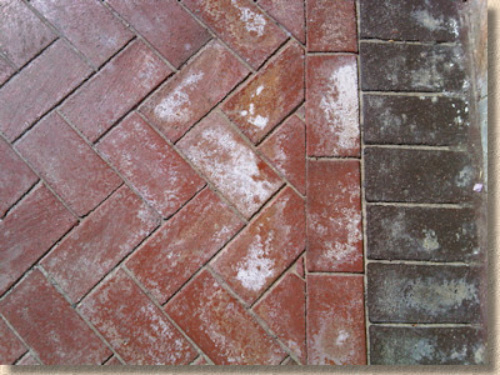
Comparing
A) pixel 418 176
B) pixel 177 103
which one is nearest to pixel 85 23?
pixel 177 103

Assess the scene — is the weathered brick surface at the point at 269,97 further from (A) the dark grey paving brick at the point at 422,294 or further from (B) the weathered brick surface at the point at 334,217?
(A) the dark grey paving brick at the point at 422,294

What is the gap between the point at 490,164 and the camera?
44.2 inches

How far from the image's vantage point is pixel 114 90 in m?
1.17

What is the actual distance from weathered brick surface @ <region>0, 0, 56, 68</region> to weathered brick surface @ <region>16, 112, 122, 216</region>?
23cm

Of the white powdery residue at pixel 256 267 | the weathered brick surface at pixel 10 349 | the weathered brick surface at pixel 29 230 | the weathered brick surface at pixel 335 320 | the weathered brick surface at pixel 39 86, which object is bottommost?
the weathered brick surface at pixel 335 320

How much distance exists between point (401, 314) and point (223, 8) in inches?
45.8

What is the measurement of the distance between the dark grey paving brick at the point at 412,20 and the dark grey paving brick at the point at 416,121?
0.72 ft

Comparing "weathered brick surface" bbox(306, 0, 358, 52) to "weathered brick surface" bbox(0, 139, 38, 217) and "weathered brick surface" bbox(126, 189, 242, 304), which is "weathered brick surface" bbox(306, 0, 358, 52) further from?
"weathered brick surface" bbox(0, 139, 38, 217)

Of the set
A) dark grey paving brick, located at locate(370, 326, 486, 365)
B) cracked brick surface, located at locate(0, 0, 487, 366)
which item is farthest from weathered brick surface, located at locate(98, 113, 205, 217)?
dark grey paving brick, located at locate(370, 326, 486, 365)

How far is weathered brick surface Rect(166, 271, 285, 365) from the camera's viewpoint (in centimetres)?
109

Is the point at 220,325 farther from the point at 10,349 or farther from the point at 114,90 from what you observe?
the point at 114,90

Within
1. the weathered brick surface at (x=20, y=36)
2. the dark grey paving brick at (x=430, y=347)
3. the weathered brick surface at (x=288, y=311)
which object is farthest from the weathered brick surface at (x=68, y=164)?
the dark grey paving brick at (x=430, y=347)

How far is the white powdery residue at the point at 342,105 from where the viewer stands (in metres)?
1.14

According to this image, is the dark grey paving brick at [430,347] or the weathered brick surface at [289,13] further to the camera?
the weathered brick surface at [289,13]
